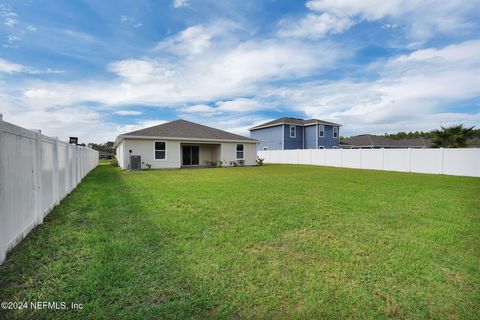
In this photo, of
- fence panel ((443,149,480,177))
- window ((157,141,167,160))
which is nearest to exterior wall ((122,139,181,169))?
window ((157,141,167,160))

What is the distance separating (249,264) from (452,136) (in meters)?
24.8

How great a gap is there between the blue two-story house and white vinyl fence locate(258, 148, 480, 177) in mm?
4815

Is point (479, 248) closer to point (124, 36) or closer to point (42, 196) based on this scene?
point (42, 196)

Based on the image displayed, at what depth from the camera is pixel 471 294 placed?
7.85 feet

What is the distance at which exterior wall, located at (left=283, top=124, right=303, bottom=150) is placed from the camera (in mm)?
30402

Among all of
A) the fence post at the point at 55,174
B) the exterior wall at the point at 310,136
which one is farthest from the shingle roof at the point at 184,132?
the exterior wall at the point at 310,136

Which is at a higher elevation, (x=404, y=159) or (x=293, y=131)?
(x=293, y=131)

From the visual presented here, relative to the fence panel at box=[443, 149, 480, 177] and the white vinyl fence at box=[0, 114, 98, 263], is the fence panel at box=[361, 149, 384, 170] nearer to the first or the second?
the fence panel at box=[443, 149, 480, 177]

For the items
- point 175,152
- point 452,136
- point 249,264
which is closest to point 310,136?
point 452,136

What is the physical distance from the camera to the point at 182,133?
19531 millimetres

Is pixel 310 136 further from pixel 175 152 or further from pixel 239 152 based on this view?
pixel 175 152

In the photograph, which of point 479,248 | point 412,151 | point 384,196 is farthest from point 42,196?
point 412,151

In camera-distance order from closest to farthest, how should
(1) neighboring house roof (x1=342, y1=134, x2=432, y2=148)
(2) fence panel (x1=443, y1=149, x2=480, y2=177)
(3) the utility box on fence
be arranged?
(2) fence panel (x1=443, y1=149, x2=480, y2=177)
(3) the utility box on fence
(1) neighboring house roof (x1=342, y1=134, x2=432, y2=148)

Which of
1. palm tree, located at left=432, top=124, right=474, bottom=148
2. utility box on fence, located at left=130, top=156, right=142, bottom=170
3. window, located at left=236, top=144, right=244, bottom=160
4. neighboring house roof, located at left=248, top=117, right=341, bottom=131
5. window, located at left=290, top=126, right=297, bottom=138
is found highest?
neighboring house roof, located at left=248, top=117, right=341, bottom=131
